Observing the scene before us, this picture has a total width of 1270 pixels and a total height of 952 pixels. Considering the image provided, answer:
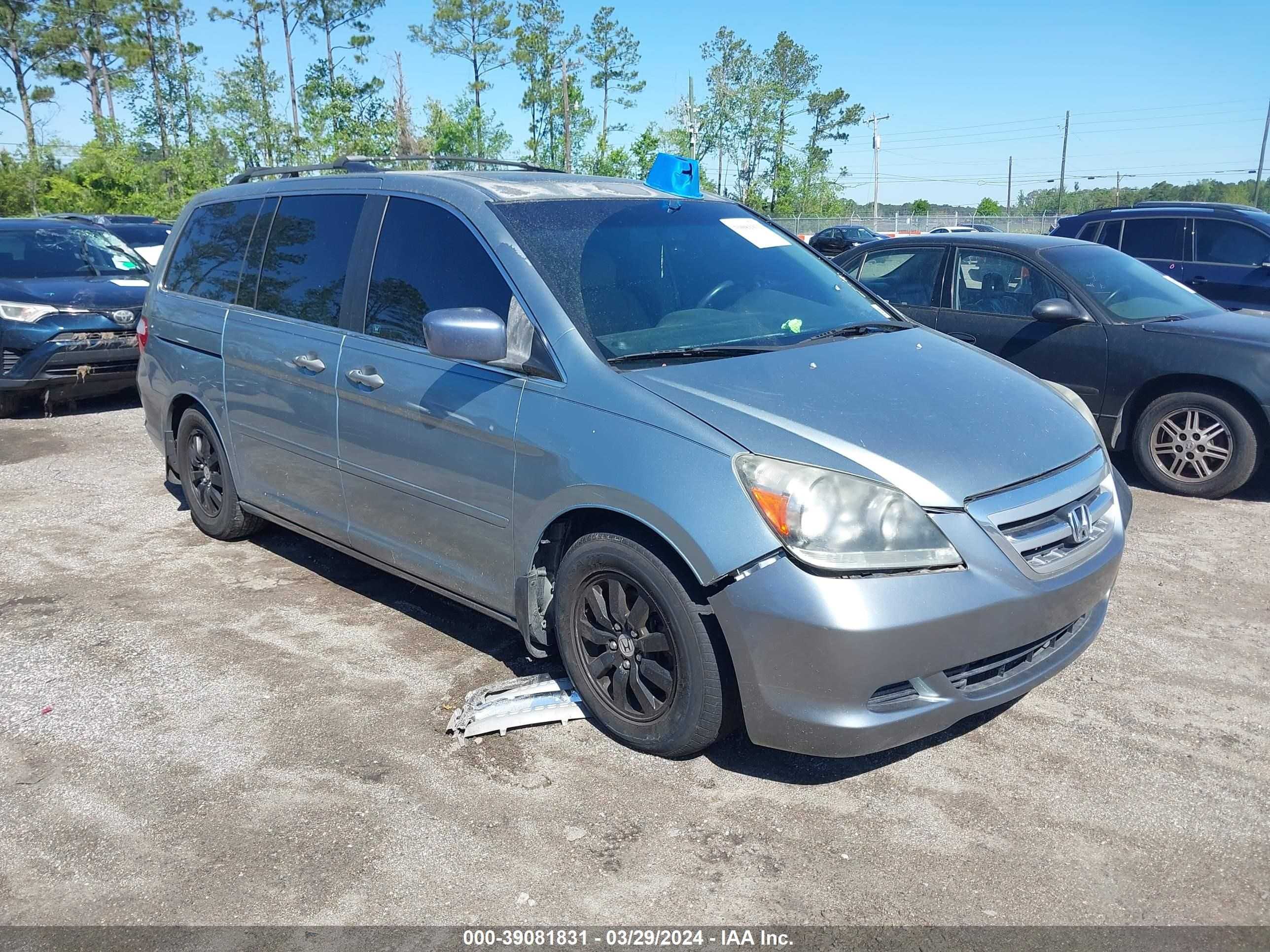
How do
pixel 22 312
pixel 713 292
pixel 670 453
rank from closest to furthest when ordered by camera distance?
pixel 670 453 < pixel 713 292 < pixel 22 312

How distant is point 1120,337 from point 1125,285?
1.88ft

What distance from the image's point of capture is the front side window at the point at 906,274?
303 inches

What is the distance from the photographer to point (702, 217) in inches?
175

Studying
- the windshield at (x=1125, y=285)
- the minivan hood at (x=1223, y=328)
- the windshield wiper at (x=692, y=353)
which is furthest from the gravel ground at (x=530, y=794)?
the windshield at (x=1125, y=285)

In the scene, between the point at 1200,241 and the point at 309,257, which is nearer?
the point at 309,257

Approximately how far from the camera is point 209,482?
5.72 meters

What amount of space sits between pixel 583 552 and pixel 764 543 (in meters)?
0.73

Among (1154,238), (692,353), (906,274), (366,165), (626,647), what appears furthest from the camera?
(1154,238)

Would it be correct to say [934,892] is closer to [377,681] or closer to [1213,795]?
[1213,795]

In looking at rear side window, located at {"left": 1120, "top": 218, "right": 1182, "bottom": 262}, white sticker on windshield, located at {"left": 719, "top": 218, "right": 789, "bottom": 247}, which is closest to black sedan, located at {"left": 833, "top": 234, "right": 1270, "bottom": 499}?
rear side window, located at {"left": 1120, "top": 218, "right": 1182, "bottom": 262}

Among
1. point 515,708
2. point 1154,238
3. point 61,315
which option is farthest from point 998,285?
point 61,315

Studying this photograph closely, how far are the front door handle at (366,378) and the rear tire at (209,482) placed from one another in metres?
1.52

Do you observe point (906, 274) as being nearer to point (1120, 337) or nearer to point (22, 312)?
point (1120, 337)

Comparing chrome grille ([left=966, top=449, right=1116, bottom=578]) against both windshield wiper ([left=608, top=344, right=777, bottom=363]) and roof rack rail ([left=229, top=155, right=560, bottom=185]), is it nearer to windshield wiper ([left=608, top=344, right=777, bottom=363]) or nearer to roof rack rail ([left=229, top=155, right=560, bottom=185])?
windshield wiper ([left=608, top=344, right=777, bottom=363])
